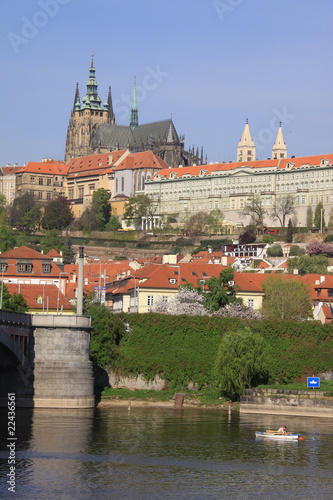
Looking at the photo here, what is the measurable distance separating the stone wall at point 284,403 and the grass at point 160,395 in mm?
2881

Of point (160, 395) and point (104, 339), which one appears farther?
point (104, 339)

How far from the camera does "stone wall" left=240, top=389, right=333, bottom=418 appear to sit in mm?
70625

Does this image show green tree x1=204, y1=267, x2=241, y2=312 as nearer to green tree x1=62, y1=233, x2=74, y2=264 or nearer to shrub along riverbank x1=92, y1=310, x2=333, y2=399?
shrub along riverbank x1=92, y1=310, x2=333, y2=399

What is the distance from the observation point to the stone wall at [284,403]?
70.6m

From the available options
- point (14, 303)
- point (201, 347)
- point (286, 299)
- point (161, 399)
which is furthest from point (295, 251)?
point (161, 399)

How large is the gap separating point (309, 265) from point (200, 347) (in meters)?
76.2

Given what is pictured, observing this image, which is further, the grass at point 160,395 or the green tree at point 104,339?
the green tree at point 104,339

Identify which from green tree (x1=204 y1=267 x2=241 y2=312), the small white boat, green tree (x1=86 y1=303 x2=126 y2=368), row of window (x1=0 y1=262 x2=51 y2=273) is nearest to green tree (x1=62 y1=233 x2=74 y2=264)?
row of window (x1=0 y1=262 x2=51 y2=273)

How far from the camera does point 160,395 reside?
7569 centimetres

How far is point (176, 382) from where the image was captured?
253 feet

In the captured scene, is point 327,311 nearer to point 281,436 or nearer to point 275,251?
point 281,436

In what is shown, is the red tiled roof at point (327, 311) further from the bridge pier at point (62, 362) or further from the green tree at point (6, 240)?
the green tree at point (6, 240)

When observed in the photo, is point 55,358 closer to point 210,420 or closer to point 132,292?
point 210,420

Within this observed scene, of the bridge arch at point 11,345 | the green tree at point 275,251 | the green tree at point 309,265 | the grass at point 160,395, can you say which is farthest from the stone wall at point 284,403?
the green tree at point 275,251
